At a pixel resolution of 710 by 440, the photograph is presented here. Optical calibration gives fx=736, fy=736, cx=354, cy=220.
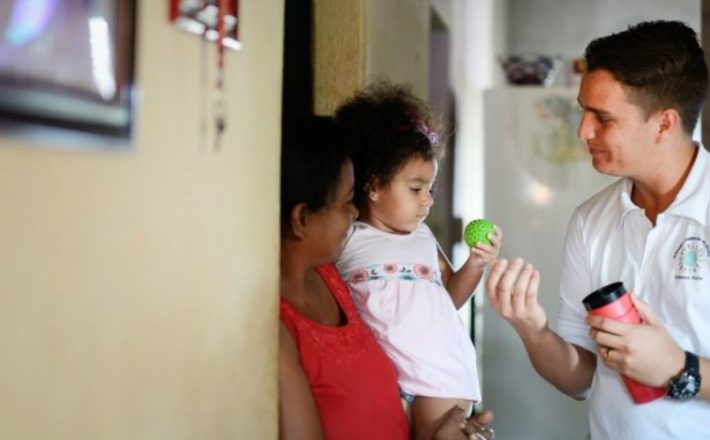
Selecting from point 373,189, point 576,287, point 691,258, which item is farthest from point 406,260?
point 691,258

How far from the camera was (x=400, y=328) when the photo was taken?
1468mm

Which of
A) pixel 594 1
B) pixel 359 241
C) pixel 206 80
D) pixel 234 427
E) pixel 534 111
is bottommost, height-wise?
pixel 234 427

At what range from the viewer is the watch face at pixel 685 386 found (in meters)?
1.29

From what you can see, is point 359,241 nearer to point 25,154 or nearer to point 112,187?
point 112,187

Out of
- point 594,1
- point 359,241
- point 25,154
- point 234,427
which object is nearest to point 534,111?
point 594,1

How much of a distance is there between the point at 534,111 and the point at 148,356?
3.13m

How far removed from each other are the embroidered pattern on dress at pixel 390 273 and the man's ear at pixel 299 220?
0.28 meters

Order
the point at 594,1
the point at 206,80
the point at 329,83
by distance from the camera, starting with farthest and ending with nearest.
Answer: the point at 594,1 < the point at 329,83 < the point at 206,80

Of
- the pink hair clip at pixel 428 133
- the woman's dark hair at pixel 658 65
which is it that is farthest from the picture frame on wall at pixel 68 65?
the woman's dark hair at pixel 658 65

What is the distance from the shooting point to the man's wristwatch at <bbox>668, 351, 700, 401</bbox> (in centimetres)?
129

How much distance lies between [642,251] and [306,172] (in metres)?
0.70

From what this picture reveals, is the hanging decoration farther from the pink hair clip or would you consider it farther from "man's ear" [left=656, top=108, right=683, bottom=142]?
"man's ear" [left=656, top=108, right=683, bottom=142]

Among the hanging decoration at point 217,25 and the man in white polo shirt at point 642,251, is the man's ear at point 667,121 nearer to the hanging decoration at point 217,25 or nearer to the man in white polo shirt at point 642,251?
the man in white polo shirt at point 642,251

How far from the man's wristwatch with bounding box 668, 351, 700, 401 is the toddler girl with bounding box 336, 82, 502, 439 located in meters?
0.39
